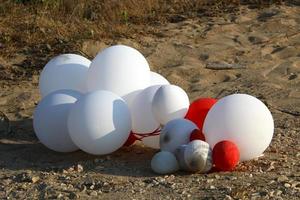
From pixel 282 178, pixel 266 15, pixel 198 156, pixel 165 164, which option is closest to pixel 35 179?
pixel 165 164

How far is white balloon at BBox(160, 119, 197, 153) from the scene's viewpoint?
209 inches

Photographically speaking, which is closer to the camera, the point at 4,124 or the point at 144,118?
the point at 144,118

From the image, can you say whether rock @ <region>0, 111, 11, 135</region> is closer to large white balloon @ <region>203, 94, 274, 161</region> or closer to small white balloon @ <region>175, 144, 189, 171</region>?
small white balloon @ <region>175, 144, 189, 171</region>

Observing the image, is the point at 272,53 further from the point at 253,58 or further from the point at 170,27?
the point at 170,27

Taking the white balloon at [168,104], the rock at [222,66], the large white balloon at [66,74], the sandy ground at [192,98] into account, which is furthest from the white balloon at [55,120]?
the rock at [222,66]

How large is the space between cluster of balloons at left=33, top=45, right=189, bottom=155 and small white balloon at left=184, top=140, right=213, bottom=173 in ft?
1.37

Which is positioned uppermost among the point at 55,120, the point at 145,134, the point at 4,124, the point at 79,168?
the point at 55,120

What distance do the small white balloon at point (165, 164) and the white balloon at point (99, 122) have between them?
360 mm

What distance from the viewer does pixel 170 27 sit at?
9281mm

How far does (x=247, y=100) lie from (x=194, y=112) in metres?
0.51

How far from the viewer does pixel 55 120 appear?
Result: 5.65 metres

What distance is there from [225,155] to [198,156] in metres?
0.18

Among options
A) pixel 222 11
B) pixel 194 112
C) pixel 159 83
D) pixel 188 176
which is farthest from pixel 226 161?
pixel 222 11

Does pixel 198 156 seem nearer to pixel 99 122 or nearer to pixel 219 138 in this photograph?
pixel 219 138
